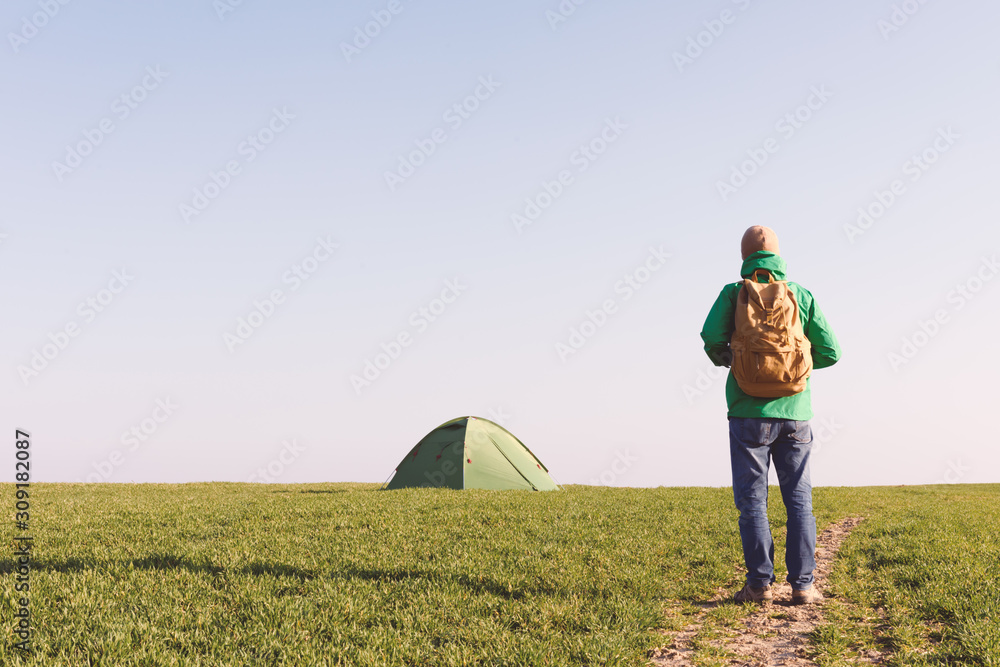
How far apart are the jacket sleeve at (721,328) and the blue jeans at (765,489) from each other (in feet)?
2.18

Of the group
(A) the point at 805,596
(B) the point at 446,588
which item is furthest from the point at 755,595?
(B) the point at 446,588

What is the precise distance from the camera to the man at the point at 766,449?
6.25 metres

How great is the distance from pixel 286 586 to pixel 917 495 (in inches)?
756

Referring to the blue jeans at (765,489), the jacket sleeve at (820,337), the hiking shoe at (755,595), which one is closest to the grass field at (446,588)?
the hiking shoe at (755,595)

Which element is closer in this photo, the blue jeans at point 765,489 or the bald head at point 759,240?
the blue jeans at point 765,489

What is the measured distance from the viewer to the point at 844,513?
1284cm

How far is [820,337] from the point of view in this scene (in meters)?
6.61

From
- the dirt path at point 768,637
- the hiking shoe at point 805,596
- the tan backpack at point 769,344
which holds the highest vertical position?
the tan backpack at point 769,344

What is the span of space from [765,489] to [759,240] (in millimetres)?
2581

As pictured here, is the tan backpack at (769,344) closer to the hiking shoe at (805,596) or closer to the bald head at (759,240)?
the bald head at (759,240)

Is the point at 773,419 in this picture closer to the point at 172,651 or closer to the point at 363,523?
the point at 172,651

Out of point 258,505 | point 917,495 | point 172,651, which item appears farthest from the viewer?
point 917,495

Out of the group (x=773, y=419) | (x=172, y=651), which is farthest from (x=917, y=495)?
(x=172, y=651)

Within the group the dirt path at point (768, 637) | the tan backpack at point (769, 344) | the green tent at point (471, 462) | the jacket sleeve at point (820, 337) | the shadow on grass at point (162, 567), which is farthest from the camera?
the green tent at point (471, 462)
